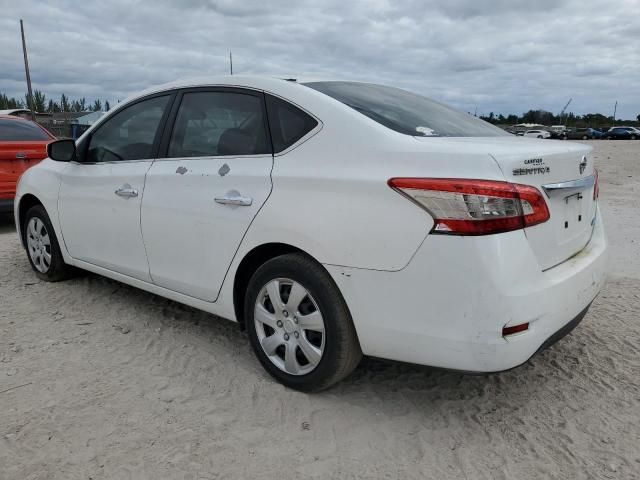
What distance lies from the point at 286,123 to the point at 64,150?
2.14m

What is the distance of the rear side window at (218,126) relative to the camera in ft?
9.91

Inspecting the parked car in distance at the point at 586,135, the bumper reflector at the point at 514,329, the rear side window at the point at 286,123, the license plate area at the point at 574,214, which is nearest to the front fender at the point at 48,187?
the rear side window at the point at 286,123

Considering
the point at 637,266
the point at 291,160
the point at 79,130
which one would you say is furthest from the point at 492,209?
the point at 79,130

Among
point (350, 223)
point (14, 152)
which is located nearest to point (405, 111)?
point (350, 223)

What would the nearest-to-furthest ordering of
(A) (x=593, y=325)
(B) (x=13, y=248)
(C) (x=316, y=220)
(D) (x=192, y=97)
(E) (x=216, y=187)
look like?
(C) (x=316, y=220), (E) (x=216, y=187), (D) (x=192, y=97), (A) (x=593, y=325), (B) (x=13, y=248)

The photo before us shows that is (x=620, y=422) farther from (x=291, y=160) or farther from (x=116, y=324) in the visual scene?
(x=116, y=324)

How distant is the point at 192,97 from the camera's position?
344 centimetres

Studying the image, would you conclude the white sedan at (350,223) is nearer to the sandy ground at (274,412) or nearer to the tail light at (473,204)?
the tail light at (473,204)

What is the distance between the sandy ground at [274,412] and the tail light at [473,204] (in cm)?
71

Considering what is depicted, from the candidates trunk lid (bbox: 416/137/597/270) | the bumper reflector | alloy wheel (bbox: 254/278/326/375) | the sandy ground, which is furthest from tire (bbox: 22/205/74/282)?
the bumper reflector

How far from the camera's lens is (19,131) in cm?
732

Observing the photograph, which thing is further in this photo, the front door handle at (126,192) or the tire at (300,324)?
the front door handle at (126,192)

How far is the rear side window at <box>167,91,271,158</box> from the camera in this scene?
302 centimetres

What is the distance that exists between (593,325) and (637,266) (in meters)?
1.92
